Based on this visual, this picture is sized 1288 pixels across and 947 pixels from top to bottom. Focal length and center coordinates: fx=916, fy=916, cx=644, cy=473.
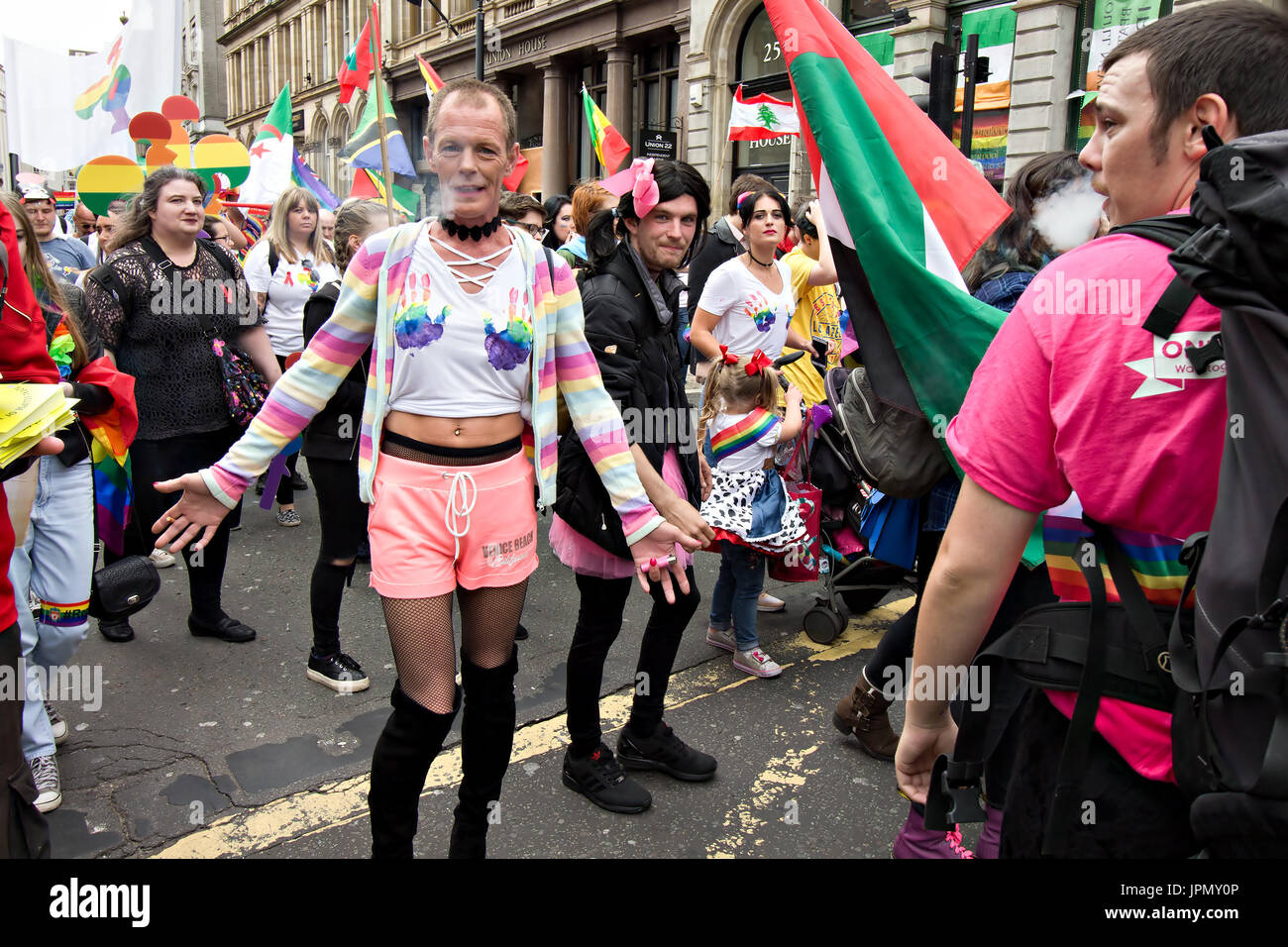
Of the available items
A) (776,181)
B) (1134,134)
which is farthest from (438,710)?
(776,181)

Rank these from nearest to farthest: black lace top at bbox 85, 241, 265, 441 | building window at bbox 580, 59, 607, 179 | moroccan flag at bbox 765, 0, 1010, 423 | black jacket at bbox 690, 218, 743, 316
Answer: moroccan flag at bbox 765, 0, 1010, 423 → black lace top at bbox 85, 241, 265, 441 → black jacket at bbox 690, 218, 743, 316 → building window at bbox 580, 59, 607, 179

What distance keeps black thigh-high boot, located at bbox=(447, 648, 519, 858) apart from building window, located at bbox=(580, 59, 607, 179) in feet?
82.1

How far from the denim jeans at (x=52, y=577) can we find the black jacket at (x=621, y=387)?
5.77 feet

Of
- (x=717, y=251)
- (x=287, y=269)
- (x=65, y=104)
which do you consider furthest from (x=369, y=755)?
(x=65, y=104)

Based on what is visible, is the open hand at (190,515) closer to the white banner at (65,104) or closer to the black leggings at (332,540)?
the black leggings at (332,540)

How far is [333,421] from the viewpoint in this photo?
403 cm

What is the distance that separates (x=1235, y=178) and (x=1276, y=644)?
1.79 ft

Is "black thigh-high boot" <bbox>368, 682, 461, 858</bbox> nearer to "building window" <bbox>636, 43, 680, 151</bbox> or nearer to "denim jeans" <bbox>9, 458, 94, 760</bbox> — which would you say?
"denim jeans" <bbox>9, 458, 94, 760</bbox>

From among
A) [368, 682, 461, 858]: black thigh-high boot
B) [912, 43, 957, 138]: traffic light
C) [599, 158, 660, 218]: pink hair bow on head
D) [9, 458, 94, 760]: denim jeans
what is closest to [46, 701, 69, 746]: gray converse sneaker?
[9, 458, 94, 760]: denim jeans

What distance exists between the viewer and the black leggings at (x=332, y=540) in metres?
4.04

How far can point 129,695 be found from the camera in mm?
3971

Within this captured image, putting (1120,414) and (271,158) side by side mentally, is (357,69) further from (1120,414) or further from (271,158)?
(1120,414)

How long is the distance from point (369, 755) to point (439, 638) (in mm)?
1437

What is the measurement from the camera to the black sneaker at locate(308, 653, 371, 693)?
4.04m
